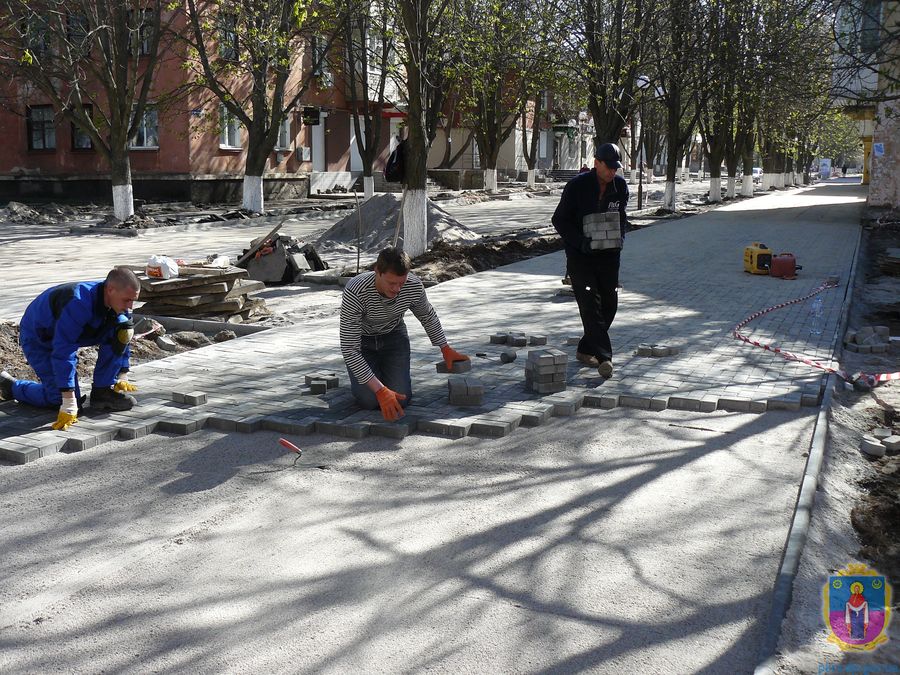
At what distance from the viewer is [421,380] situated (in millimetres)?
6973

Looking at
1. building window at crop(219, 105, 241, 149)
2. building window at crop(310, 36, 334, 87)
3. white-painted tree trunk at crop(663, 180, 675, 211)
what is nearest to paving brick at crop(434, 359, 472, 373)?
building window at crop(310, 36, 334, 87)

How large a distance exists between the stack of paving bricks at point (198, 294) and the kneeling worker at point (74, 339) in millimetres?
3433

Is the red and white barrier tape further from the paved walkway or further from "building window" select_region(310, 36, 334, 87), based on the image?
"building window" select_region(310, 36, 334, 87)

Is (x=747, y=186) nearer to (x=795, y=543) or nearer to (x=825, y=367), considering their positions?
(x=825, y=367)

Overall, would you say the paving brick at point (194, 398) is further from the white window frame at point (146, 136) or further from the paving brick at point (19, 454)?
the white window frame at point (146, 136)

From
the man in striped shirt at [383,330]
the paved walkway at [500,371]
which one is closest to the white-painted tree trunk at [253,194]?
the paved walkway at [500,371]

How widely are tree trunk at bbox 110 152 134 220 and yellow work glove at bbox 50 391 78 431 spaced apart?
61.3ft

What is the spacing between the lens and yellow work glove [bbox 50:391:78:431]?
5.58m

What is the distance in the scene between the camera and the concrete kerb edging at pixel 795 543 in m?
3.19

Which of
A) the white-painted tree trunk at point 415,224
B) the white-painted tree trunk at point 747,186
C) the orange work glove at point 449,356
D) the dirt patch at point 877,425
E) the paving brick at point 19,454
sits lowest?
the dirt patch at point 877,425

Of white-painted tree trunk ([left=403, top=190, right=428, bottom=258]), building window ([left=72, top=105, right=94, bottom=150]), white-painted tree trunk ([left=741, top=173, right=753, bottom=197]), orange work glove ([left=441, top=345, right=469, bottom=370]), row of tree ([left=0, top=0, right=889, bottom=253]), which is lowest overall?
orange work glove ([left=441, top=345, right=469, bottom=370])

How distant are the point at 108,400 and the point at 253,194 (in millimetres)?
20727

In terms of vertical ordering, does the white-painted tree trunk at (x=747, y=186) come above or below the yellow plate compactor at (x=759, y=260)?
above

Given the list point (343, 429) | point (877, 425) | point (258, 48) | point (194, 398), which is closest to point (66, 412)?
point (194, 398)
